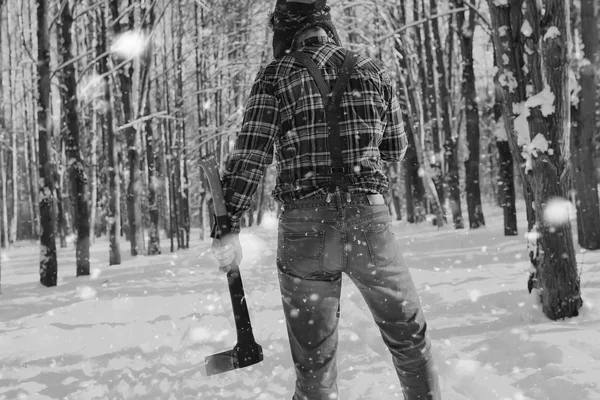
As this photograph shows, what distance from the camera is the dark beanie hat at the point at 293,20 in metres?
2.20

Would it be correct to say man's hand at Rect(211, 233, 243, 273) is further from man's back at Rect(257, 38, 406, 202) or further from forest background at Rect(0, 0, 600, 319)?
forest background at Rect(0, 0, 600, 319)

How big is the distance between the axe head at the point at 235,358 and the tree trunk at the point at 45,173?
7013mm

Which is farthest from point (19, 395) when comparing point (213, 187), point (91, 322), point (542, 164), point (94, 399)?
point (542, 164)

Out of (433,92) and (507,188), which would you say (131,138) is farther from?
(433,92)

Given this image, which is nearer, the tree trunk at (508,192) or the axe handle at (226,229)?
the axe handle at (226,229)

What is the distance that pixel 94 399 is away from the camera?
3611mm

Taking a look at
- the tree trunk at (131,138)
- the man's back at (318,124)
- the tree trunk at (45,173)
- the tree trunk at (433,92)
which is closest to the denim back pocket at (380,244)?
the man's back at (318,124)

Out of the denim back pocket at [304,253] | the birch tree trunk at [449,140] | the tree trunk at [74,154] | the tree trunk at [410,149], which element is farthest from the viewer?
the tree trunk at [410,149]

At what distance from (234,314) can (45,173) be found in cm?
724

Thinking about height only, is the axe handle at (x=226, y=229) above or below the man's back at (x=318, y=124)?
below

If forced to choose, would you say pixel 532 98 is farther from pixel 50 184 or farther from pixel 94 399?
pixel 50 184

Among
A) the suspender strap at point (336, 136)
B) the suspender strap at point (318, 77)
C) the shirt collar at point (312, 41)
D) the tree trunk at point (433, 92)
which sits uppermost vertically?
the tree trunk at point (433, 92)

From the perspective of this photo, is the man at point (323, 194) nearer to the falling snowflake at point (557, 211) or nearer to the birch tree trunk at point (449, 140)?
the falling snowflake at point (557, 211)

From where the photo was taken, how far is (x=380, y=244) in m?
2.13
